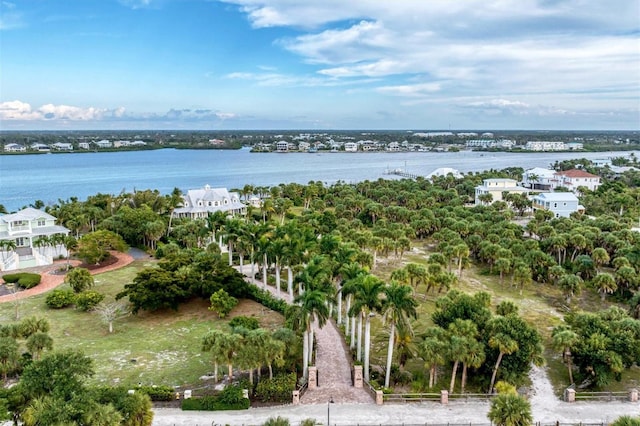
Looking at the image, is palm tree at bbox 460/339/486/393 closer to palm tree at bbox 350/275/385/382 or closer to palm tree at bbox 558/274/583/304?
palm tree at bbox 350/275/385/382

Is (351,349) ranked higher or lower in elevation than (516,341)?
lower

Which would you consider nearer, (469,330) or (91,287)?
(469,330)

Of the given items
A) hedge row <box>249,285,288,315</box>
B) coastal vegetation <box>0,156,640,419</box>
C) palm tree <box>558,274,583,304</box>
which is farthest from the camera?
palm tree <box>558,274,583,304</box>

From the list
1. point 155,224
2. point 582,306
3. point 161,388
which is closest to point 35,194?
point 155,224

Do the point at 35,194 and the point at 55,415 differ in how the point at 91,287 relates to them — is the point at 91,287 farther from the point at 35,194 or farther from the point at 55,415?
the point at 35,194

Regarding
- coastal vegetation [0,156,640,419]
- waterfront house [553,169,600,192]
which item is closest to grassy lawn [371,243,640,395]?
coastal vegetation [0,156,640,419]
